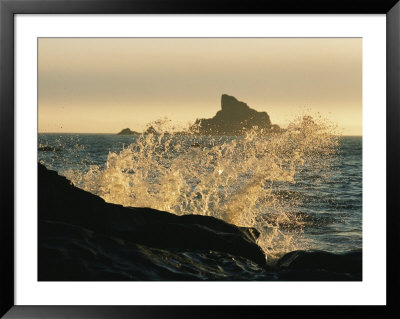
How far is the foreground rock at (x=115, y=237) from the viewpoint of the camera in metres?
3.12

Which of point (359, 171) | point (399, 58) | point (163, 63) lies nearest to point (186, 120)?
point (163, 63)

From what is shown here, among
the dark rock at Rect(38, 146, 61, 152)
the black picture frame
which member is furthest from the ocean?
the black picture frame

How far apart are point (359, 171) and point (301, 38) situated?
88cm

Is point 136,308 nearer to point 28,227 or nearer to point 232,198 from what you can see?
point 28,227

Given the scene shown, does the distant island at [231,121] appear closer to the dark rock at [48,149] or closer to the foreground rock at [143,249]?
the dark rock at [48,149]

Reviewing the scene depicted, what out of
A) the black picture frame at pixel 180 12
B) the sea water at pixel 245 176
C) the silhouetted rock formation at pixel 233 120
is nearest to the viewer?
the black picture frame at pixel 180 12

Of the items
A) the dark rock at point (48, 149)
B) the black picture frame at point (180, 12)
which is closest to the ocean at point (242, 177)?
the dark rock at point (48, 149)

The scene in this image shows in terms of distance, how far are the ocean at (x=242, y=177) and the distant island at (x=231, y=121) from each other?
6 centimetres

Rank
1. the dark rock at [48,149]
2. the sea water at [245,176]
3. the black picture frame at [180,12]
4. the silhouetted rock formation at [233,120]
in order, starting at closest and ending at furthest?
the black picture frame at [180,12] < the dark rock at [48,149] < the sea water at [245,176] < the silhouetted rock formation at [233,120]

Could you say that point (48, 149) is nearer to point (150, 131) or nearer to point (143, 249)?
point (150, 131)

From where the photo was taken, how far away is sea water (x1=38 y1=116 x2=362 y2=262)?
3262mm

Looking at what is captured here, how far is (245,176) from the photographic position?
12.1ft

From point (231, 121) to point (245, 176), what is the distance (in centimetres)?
48

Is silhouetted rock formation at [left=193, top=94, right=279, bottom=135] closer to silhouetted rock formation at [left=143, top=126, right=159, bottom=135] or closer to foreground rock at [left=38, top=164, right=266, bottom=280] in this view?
silhouetted rock formation at [left=143, top=126, right=159, bottom=135]
